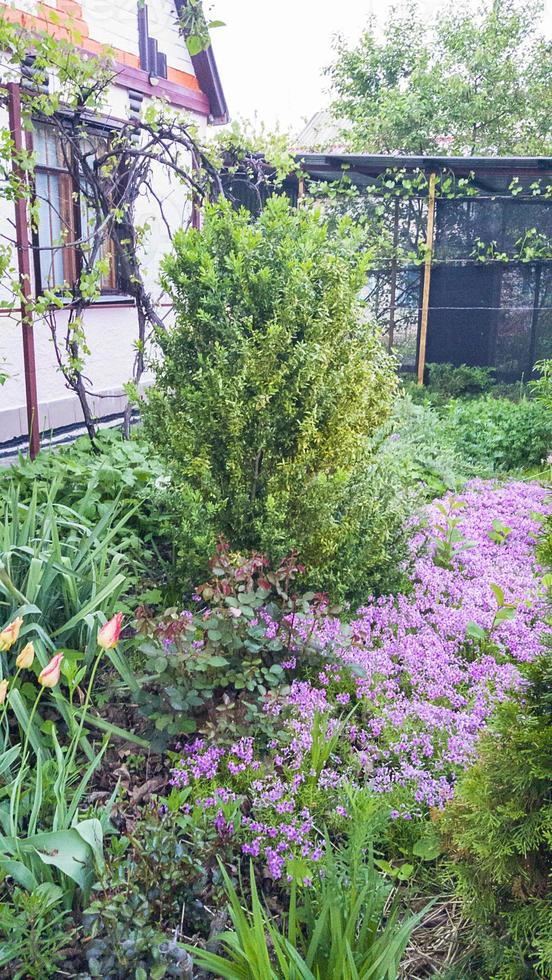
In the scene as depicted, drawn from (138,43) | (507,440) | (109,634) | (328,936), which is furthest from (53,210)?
(328,936)

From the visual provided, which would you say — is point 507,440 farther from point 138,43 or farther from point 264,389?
point 138,43

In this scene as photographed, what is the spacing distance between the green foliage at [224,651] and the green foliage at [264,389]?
354 mm

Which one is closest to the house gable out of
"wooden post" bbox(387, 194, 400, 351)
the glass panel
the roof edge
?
the roof edge

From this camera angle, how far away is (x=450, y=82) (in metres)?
15.4

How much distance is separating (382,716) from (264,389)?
126 centimetres

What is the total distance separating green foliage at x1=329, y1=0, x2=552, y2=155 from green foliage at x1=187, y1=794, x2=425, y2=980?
15449mm

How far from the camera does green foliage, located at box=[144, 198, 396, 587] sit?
9.62ft

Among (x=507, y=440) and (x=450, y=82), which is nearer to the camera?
(x=507, y=440)

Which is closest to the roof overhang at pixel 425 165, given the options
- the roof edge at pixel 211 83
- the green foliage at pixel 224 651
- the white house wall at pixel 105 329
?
the white house wall at pixel 105 329

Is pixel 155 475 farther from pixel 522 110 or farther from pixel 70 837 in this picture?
pixel 522 110

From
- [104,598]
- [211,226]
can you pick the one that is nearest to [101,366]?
[211,226]

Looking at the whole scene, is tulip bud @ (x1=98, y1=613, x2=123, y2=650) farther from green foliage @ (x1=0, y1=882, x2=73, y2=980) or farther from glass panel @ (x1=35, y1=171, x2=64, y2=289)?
glass panel @ (x1=35, y1=171, x2=64, y2=289)

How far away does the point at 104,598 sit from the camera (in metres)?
2.57

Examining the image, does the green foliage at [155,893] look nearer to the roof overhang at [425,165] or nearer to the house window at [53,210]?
Answer: the house window at [53,210]
